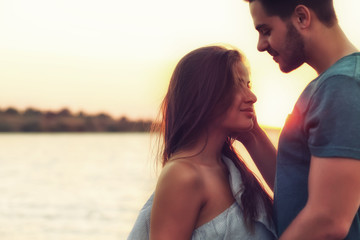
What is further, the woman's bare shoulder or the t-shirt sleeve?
the woman's bare shoulder

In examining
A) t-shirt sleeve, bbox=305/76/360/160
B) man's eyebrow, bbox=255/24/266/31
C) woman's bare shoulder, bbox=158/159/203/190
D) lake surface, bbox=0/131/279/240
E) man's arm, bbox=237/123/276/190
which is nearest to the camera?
t-shirt sleeve, bbox=305/76/360/160

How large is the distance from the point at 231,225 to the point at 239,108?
47 centimetres

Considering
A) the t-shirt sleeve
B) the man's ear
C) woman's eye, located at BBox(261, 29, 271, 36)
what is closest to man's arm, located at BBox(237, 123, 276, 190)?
woman's eye, located at BBox(261, 29, 271, 36)

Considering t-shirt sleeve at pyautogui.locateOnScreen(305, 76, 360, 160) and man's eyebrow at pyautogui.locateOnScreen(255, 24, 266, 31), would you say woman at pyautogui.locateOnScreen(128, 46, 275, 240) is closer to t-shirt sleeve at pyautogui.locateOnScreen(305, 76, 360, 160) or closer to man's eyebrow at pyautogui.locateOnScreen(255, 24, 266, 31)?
man's eyebrow at pyautogui.locateOnScreen(255, 24, 266, 31)

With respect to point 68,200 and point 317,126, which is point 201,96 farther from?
point 68,200

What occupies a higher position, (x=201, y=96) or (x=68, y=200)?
(x=201, y=96)

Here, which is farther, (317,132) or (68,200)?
(68,200)

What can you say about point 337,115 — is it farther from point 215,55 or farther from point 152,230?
point 152,230

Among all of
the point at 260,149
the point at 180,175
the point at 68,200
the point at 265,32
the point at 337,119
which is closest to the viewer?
the point at 337,119

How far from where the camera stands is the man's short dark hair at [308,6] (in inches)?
87.2

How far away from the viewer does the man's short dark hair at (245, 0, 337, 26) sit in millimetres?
2215

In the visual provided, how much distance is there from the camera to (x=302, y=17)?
223cm

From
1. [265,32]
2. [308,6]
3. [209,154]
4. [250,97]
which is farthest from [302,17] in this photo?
[209,154]

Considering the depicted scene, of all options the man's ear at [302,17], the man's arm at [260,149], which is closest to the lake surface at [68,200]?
the man's arm at [260,149]
